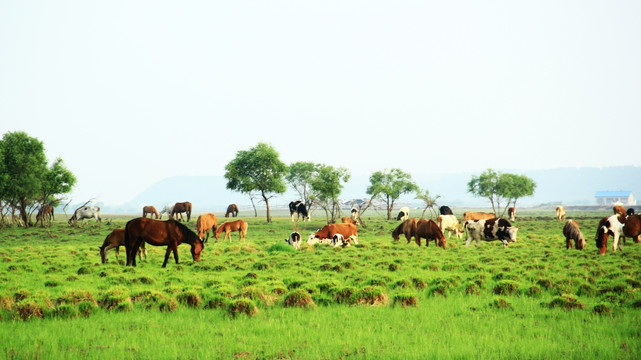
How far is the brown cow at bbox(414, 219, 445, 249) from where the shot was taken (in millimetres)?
30812

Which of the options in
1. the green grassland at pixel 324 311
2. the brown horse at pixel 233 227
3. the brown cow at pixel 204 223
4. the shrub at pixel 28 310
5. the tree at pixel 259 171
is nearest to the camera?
the green grassland at pixel 324 311

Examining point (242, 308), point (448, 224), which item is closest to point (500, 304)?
point (242, 308)

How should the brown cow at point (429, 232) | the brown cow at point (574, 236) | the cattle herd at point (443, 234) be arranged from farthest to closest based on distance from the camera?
the brown cow at point (429, 232) < the brown cow at point (574, 236) < the cattle herd at point (443, 234)

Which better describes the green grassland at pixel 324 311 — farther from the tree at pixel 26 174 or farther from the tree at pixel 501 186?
the tree at pixel 501 186

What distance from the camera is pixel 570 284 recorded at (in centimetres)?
1559

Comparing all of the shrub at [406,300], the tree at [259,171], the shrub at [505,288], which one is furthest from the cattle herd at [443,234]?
the tree at [259,171]

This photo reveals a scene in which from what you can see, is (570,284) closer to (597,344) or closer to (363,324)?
(597,344)

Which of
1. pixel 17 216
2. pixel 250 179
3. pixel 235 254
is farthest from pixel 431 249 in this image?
pixel 17 216

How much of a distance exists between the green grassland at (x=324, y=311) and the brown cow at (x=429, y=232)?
28.7ft

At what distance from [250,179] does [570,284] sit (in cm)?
5961

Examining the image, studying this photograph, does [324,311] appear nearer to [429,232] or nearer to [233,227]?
[429,232]

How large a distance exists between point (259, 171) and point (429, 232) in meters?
Result: 43.7

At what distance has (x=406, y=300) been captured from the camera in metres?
13.1

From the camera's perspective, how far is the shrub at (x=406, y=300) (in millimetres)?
13023
